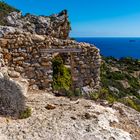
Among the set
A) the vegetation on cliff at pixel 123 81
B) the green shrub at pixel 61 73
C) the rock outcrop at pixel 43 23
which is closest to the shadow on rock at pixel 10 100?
the green shrub at pixel 61 73

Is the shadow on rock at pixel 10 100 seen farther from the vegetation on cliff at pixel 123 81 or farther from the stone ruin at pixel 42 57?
the vegetation on cliff at pixel 123 81

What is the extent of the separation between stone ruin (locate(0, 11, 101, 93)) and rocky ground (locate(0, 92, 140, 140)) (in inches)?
102

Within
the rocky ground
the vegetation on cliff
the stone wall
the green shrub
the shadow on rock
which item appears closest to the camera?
the rocky ground

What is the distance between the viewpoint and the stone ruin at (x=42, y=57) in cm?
Answer: 1180

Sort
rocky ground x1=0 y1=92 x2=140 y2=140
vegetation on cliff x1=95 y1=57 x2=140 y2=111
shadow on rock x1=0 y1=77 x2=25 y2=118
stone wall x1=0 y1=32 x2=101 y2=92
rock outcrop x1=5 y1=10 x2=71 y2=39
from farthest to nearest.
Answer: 1. vegetation on cliff x1=95 y1=57 x2=140 y2=111
2. rock outcrop x1=5 y1=10 x2=71 y2=39
3. stone wall x1=0 y1=32 x2=101 y2=92
4. shadow on rock x1=0 y1=77 x2=25 y2=118
5. rocky ground x1=0 y1=92 x2=140 y2=140

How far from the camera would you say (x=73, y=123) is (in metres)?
7.80

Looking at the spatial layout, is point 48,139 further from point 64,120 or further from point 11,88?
point 11,88

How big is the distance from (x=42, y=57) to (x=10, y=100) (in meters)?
4.48

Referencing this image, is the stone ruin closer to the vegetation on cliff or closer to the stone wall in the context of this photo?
the stone wall

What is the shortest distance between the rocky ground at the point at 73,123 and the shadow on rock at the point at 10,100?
20 cm

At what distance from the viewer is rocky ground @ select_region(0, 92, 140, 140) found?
727 centimetres

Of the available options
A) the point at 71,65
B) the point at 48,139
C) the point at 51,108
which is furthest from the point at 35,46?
the point at 48,139

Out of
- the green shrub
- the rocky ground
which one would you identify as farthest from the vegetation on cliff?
the rocky ground

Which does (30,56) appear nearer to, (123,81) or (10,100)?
(10,100)
